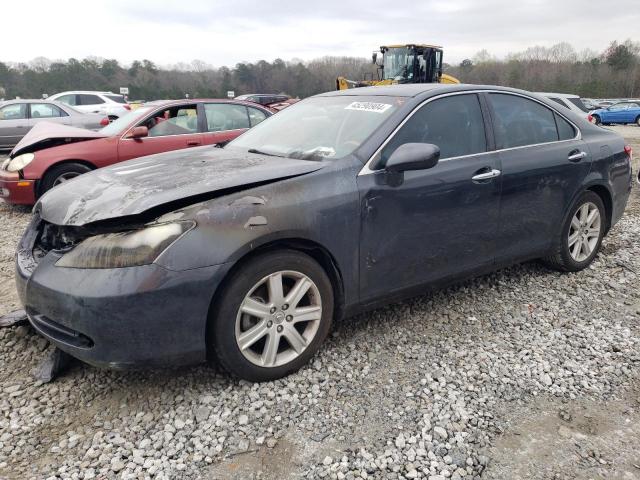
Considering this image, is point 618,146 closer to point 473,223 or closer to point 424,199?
point 473,223

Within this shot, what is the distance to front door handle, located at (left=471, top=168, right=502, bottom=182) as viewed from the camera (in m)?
3.37

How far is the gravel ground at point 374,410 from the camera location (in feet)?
7.16

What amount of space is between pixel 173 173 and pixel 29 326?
140 centimetres

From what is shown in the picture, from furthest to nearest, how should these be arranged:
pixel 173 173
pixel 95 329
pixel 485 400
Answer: pixel 173 173, pixel 485 400, pixel 95 329

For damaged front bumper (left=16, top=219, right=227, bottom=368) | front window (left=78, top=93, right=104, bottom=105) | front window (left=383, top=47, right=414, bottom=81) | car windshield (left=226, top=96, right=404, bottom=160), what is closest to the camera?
damaged front bumper (left=16, top=219, right=227, bottom=368)

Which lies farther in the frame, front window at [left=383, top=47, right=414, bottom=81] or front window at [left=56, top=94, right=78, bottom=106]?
front window at [left=383, top=47, right=414, bottom=81]

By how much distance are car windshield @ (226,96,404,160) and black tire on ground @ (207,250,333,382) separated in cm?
74

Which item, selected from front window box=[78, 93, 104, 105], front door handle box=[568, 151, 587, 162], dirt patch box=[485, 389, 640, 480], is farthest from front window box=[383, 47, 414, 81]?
dirt patch box=[485, 389, 640, 480]

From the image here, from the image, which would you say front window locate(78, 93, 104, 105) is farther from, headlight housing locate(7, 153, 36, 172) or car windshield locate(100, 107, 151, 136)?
headlight housing locate(7, 153, 36, 172)

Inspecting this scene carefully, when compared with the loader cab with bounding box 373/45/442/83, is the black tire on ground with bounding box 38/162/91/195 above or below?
below

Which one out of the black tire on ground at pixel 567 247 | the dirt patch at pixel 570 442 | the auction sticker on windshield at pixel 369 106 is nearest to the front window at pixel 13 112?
the auction sticker on windshield at pixel 369 106

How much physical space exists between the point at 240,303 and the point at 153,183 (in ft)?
2.75

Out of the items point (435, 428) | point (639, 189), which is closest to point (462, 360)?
point (435, 428)

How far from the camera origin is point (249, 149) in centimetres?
358
